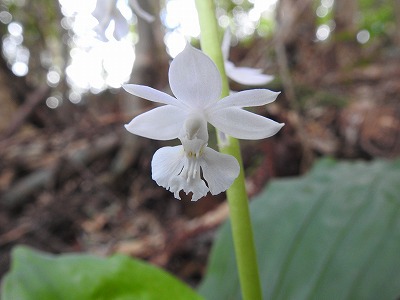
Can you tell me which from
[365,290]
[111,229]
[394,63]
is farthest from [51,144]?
[394,63]

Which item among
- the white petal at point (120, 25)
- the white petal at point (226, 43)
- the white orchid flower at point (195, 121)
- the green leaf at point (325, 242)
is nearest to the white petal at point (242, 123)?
the white orchid flower at point (195, 121)

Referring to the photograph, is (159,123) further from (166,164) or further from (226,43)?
(226,43)

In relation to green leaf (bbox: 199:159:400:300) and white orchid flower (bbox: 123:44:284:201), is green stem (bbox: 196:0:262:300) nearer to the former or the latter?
white orchid flower (bbox: 123:44:284:201)

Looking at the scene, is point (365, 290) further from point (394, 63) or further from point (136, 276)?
point (394, 63)

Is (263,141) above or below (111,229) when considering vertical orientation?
above

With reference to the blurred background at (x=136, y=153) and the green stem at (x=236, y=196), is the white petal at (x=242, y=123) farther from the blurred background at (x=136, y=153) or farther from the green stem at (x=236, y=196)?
the blurred background at (x=136, y=153)

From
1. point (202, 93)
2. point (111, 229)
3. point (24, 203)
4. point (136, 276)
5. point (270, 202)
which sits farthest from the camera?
point (24, 203)

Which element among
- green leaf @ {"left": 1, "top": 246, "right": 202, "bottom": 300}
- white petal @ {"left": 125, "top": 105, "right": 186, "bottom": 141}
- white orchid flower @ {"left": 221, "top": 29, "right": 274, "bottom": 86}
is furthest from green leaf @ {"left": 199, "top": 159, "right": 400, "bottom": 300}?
white petal @ {"left": 125, "top": 105, "right": 186, "bottom": 141}

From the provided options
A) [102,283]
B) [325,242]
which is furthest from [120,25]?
[325,242]
